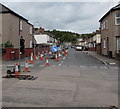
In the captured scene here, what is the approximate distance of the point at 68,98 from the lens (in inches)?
264

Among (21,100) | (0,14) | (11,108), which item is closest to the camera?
(11,108)

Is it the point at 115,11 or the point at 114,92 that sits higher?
the point at 115,11

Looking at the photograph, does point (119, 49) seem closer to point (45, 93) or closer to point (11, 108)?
point (45, 93)

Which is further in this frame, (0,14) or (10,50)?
(0,14)

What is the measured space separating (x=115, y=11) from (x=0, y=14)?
1659 centimetres

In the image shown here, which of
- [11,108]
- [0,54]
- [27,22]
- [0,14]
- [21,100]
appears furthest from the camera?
[27,22]

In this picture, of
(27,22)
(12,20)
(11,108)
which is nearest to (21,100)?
(11,108)

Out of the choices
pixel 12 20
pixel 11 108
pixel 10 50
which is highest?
pixel 12 20

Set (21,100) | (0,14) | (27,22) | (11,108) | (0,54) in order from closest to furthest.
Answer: (11,108) < (21,100) < (0,54) < (0,14) < (27,22)

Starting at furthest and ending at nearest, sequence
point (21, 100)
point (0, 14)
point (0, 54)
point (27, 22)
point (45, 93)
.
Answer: point (27, 22), point (0, 14), point (0, 54), point (45, 93), point (21, 100)

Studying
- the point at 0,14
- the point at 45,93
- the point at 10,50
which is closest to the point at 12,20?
the point at 0,14

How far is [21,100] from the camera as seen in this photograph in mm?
6398

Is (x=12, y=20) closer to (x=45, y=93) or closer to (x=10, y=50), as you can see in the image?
(x=10, y=50)

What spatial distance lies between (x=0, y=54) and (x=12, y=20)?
6.58m
